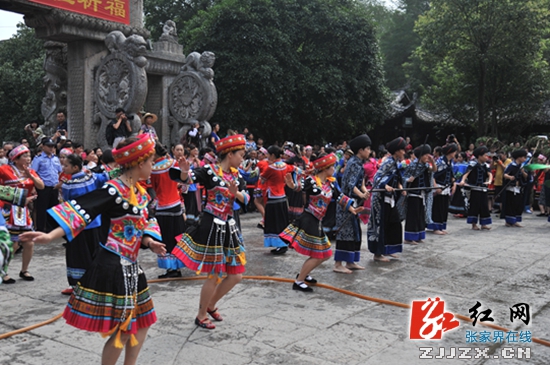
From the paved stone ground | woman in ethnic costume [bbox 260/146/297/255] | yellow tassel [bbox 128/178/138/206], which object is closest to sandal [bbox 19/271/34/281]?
the paved stone ground

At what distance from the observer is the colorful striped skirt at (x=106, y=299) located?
3.28 metres

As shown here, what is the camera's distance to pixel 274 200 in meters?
8.84

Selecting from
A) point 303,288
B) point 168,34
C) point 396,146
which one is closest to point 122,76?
point 168,34

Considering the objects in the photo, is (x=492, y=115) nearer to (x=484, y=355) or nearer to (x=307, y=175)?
(x=307, y=175)

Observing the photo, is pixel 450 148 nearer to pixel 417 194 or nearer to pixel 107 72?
pixel 417 194

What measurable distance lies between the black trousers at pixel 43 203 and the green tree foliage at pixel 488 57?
16792 mm

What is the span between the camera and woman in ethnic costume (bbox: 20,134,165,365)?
3.28m

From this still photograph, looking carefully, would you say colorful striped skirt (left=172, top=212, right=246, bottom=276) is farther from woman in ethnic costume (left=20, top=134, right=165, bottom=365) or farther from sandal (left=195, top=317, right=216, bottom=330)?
woman in ethnic costume (left=20, top=134, right=165, bottom=365)

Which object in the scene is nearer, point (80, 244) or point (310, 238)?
point (80, 244)

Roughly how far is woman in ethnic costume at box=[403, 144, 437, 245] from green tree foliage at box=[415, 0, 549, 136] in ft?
42.3

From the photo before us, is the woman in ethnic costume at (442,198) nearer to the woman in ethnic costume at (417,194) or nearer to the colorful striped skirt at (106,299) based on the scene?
the woman in ethnic costume at (417,194)

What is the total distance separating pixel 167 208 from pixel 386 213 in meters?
3.27

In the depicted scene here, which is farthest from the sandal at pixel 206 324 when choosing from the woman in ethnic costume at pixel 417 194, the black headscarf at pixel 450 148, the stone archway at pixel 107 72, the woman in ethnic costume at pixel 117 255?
the stone archway at pixel 107 72

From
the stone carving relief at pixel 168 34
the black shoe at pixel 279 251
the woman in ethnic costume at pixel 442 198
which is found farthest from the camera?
the stone carving relief at pixel 168 34
